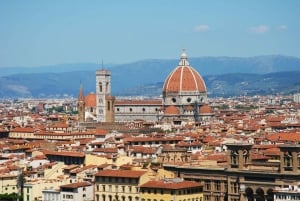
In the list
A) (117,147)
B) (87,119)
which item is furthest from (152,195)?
(87,119)

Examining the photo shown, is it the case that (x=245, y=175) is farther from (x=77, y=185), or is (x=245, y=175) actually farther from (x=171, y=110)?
(x=171, y=110)

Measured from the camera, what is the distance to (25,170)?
8144 cm

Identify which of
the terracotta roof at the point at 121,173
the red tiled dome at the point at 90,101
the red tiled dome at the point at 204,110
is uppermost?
the red tiled dome at the point at 90,101

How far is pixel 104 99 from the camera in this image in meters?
161

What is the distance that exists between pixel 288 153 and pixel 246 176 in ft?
11.7

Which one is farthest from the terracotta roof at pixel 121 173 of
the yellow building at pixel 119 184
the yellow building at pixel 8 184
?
the yellow building at pixel 8 184

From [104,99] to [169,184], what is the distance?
319ft

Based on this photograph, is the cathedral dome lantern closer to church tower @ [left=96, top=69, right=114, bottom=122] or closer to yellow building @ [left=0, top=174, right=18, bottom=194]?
church tower @ [left=96, top=69, right=114, bottom=122]

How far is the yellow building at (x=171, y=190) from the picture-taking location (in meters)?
63.1

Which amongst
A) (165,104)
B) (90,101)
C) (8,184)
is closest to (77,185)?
(8,184)

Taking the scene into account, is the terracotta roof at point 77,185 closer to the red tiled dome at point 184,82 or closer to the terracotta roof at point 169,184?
the terracotta roof at point 169,184

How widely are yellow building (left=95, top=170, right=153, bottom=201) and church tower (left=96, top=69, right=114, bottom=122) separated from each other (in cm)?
8602

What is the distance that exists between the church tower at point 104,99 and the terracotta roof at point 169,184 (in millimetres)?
89859

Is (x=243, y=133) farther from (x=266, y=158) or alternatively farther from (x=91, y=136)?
(x=266, y=158)
